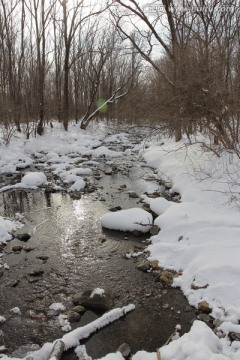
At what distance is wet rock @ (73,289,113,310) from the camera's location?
4453mm

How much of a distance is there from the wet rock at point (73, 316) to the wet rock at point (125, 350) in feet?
2.51

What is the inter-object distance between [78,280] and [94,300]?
687 millimetres

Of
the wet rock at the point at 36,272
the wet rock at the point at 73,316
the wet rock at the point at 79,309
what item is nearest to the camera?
the wet rock at the point at 73,316

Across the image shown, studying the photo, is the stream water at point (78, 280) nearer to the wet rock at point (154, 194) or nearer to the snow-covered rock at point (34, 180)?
the wet rock at point (154, 194)

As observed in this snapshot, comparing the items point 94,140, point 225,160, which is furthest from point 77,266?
point 94,140

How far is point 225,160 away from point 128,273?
14.6 feet

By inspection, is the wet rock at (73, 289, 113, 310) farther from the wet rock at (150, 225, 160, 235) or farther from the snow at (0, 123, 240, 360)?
the wet rock at (150, 225, 160, 235)

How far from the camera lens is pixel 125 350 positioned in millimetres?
3662

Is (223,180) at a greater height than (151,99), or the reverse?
(151,99)

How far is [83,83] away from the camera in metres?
29.7

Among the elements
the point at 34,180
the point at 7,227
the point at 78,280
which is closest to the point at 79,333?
the point at 78,280

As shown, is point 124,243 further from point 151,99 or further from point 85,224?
point 151,99

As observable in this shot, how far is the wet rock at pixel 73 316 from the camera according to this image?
13.8 ft

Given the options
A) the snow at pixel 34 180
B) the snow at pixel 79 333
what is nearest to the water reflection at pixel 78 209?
the snow at pixel 34 180
